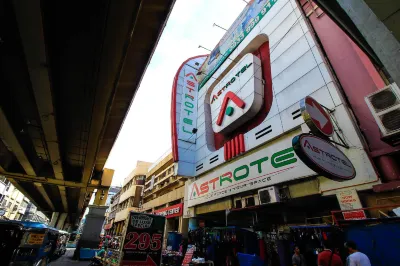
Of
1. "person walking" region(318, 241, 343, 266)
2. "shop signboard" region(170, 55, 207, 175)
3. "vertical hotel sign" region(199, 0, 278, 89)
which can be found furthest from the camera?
"shop signboard" region(170, 55, 207, 175)

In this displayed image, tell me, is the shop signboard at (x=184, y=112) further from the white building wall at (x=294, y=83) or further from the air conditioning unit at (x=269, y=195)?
the air conditioning unit at (x=269, y=195)

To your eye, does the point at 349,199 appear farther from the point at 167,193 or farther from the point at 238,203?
the point at 167,193

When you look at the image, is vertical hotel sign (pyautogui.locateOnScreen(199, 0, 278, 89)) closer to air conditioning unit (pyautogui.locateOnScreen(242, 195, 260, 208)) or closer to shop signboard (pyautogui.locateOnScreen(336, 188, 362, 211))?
air conditioning unit (pyautogui.locateOnScreen(242, 195, 260, 208))

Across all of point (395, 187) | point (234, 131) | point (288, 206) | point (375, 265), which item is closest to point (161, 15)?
point (395, 187)

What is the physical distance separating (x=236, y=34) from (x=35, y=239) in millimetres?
18982

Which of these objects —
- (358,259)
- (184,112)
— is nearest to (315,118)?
(358,259)

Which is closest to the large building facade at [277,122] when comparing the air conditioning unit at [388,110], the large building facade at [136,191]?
the air conditioning unit at [388,110]

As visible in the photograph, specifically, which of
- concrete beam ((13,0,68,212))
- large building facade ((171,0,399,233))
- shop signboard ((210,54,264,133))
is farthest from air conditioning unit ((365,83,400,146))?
concrete beam ((13,0,68,212))

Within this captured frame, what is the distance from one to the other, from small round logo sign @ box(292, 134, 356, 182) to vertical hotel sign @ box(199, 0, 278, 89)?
38.7 feet

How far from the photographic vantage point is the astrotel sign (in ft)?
19.0

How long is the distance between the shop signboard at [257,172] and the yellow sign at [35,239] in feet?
31.2

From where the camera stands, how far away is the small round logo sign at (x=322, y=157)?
4887 millimetres

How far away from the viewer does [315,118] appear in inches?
238

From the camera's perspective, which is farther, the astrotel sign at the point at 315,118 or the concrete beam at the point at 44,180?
the concrete beam at the point at 44,180
